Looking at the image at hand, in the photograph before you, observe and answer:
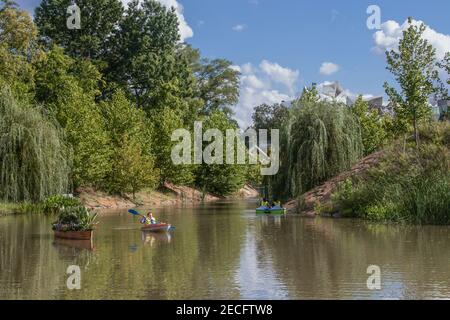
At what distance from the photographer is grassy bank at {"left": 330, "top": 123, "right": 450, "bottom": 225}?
23.5m

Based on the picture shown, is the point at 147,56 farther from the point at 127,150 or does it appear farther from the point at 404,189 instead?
the point at 404,189

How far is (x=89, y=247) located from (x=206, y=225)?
861 cm

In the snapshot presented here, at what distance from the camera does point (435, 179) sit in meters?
24.1

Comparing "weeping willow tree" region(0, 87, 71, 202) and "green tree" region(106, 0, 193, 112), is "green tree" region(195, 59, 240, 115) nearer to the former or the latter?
"green tree" region(106, 0, 193, 112)

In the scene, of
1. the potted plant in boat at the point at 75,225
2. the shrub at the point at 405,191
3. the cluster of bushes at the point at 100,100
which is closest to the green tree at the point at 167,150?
the cluster of bushes at the point at 100,100

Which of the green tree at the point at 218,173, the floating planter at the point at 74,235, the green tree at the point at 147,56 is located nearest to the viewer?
the floating planter at the point at 74,235

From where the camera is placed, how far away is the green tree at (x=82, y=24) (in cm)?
6600

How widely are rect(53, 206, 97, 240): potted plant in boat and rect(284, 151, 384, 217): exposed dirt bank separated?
13323mm

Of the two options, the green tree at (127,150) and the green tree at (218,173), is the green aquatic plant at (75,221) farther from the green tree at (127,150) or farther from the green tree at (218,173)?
the green tree at (218,173)

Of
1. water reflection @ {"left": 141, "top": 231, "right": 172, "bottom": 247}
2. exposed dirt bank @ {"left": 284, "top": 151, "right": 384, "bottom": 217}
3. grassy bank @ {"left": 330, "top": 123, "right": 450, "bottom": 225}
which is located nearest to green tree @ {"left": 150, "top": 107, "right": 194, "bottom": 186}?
exposed dirt bank @ {"left": 284, "top": 151, "right": 384, "bottom": 217}

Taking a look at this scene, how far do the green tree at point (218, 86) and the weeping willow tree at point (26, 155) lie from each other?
49890 millimetres

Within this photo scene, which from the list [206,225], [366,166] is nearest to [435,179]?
[366,166]

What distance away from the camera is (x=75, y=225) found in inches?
792

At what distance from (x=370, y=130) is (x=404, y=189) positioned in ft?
82.5
